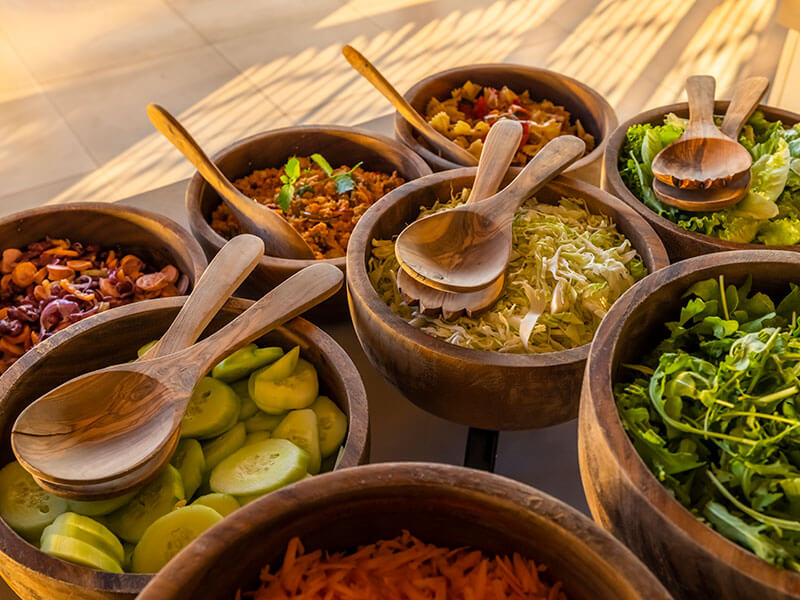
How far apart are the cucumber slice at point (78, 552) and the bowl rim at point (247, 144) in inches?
22.3

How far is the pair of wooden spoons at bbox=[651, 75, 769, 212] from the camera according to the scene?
130cm

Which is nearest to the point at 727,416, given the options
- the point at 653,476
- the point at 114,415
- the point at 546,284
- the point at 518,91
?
the point at 653,476

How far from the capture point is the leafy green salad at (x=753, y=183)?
1273mm

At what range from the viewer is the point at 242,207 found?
1.43 metres

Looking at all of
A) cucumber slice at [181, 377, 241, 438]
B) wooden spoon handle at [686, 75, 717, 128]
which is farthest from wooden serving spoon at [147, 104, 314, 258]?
wooden spoon handle at [686, 75, 717, 128]

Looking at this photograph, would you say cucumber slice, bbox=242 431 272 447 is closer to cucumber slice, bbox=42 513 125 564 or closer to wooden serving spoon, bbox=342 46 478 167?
cucumber slice, bbox=42 513 125 564

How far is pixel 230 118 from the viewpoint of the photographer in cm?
229

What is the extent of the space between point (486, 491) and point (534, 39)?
2429 mm

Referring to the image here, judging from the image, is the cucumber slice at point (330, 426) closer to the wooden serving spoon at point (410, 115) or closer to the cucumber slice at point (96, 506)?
the cucumber slice at point (96, 506)

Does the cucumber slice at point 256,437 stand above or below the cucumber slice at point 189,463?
below

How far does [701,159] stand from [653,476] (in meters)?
0.84

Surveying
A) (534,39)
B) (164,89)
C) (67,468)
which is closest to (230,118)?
(164,89)

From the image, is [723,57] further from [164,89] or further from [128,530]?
[128,530]

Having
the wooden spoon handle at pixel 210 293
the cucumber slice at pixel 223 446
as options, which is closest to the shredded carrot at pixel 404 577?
the cucumber slice at pixel 223 446
